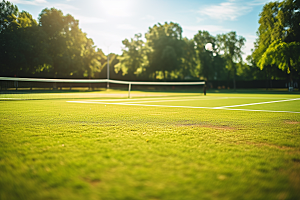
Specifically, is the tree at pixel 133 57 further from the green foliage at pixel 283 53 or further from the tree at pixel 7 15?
the green foliage at pixel 283 53

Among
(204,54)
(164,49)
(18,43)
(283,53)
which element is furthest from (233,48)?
(18,43)

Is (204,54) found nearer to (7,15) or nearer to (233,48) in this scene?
(233,48)

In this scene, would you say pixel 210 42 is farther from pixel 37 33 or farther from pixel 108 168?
pixel 108 168

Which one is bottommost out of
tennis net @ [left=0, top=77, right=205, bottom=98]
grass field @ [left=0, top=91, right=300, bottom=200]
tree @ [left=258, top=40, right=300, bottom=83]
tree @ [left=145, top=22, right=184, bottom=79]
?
grass field @ [left=0, top=91, right=300, bottom=200]

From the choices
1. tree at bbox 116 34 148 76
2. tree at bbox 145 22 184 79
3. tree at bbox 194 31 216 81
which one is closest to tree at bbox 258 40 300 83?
tree at bbox 145 22 184 79

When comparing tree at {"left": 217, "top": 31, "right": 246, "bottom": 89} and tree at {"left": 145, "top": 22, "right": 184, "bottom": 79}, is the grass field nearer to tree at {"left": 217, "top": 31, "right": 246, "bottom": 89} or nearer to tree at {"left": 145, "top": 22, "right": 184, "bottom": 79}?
tree at {"left": 145, "top": 22, "right": 184, "bottom": 79}

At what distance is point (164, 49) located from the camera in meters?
57.2

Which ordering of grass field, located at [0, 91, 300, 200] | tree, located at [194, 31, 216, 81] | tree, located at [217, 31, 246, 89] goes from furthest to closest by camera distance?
tree, located at [194, 31, 216, 81]
tree, located at [217, 31, 246, 89]
grass field, located at [0, 91, 300, 200]

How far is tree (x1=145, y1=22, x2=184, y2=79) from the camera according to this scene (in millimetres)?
57209

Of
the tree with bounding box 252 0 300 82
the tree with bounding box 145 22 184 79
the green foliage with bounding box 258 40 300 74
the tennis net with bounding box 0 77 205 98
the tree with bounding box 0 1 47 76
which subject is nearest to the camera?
the tennis net with bounding box 0 77 205 98

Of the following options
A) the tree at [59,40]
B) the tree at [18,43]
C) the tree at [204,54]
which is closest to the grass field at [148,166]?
the tree at [18,43]

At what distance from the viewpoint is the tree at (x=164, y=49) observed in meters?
57.2

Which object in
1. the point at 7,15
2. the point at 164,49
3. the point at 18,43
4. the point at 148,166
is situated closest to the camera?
the point at 148,166

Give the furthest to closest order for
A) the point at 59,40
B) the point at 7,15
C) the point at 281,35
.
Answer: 1. the point at 59,40
2. the point at 7,15
3. the point at 281,35
